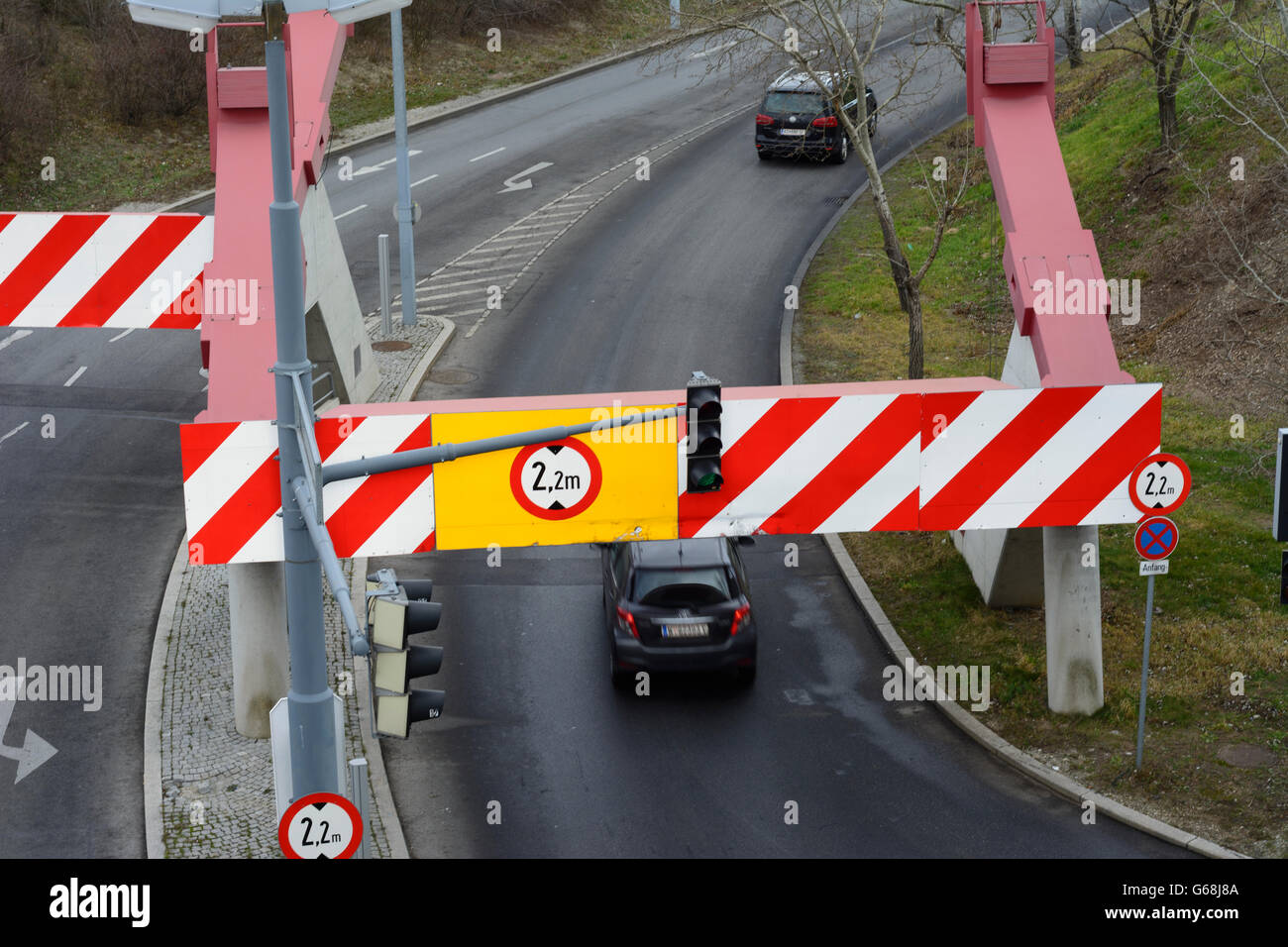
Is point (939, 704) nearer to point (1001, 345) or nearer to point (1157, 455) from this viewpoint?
point (1157, 455)

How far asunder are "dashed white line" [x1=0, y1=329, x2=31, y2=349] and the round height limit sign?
1645 centimetres

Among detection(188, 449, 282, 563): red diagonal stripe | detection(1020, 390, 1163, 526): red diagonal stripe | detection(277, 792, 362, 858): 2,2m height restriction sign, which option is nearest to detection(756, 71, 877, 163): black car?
detection(1020, 390, 1163, 526): red diagonal stripe

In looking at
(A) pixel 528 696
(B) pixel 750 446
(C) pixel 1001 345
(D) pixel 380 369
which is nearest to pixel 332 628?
(A) pixel 528 696

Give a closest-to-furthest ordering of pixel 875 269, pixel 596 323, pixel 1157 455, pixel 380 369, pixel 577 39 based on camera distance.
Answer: pixel 1157 455 < pixel 380 369 < pixel 596 323 < pixel 875 269 < pixel 577 39

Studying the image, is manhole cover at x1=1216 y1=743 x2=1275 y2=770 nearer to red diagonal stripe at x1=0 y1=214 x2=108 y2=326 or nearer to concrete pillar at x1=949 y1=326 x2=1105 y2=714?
concrete pillar at x1=949 y1=326 x2=1105 y2=714

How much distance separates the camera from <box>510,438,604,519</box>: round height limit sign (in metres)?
13.3

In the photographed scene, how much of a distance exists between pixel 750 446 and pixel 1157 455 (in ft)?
12.7

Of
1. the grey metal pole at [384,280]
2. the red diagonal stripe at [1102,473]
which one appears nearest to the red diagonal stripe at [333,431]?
the red diagonal stripe at [1102,473]

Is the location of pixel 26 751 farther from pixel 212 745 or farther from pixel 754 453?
pixel 754 453

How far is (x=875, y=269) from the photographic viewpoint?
103 ft

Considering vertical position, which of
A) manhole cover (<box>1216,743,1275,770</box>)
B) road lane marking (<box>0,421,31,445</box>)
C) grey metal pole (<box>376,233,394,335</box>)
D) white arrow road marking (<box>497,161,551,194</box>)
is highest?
white arrow road marking (<box>497,161,551,194</box>)

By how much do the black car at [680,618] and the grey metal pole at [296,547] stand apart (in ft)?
22.6

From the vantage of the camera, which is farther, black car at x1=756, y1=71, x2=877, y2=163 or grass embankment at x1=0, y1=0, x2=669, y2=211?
black car at x1=756, y1=71, x2=877, y2=163

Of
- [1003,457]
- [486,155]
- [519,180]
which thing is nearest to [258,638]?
[1003,457]
